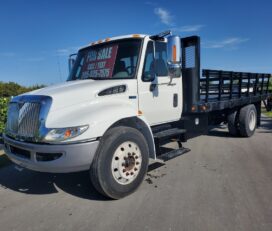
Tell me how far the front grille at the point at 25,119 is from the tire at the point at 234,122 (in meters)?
6.07

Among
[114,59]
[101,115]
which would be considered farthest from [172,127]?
[101,115]

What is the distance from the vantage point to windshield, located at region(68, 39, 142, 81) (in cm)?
445

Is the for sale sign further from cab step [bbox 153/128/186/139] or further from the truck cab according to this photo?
cab step [bbox 153/128/186/139]

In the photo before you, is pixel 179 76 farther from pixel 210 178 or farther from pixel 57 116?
pixel 57 116

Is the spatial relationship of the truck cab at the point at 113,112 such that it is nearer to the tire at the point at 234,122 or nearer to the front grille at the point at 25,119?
the front grille at the point at 25,119

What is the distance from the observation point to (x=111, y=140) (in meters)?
3.62

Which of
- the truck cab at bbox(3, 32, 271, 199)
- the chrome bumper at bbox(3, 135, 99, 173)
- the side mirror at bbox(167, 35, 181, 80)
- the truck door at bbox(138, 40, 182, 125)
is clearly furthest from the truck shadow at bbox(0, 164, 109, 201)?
the side mirror at bbox(167, 35, 181, 80)

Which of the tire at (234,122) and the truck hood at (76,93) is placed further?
the tire at (234,122)

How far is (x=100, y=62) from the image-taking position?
4727 mm

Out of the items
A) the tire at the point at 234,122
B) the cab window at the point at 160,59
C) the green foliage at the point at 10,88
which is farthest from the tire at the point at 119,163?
the green foliage at the point at 10,88

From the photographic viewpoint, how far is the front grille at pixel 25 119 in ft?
11.7

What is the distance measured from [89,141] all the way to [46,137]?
1.84 feet

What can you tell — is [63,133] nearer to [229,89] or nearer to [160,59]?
[160,59]

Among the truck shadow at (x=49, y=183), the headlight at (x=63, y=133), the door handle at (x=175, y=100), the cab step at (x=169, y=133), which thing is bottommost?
the truck shadow at (x=49, y=183)
